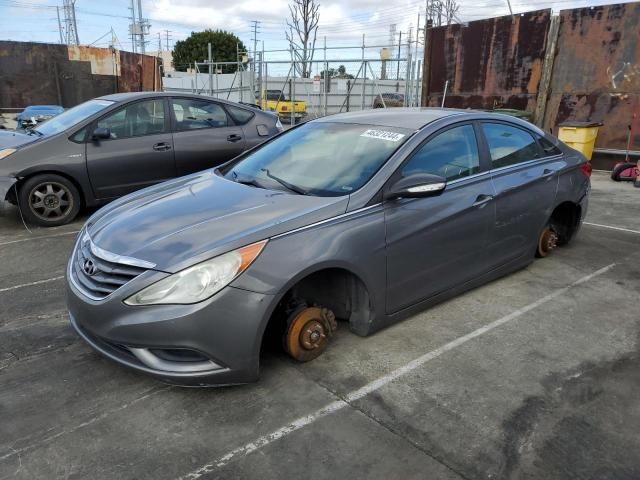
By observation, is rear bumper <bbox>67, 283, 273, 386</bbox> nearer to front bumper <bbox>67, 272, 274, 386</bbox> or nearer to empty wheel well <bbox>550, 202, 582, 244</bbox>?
front bumper <bbox>67, 272, 274, 386</bbox>

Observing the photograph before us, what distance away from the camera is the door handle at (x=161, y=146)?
6.49 metres

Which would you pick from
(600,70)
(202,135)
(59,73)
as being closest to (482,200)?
(202,135)

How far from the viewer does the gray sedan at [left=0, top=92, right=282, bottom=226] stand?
5.92 m

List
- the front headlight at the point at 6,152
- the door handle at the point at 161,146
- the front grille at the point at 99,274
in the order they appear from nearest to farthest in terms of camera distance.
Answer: the front grille at the point at 99,274, the front headlight at the point at 6,152, the door handle at the point at 161,146

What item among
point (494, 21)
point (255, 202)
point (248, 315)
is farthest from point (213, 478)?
point (494, 21)

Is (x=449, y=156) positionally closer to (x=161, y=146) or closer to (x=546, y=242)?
(x=546, y=242)

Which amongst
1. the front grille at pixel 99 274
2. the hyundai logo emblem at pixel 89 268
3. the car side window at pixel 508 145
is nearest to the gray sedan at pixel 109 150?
the front grille at pixel 99 274

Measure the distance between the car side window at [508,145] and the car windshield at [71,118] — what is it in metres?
4.66

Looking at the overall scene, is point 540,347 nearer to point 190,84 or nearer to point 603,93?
point 603,93

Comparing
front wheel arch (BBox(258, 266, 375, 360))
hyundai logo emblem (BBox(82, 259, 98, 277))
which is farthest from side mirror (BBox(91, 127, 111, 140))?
front wheel arch (BBox(258, 266, 375, 360))

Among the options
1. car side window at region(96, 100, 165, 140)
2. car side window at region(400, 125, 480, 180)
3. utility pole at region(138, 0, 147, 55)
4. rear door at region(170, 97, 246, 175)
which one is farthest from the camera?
utility pole at region(138, 0, 147, 55)

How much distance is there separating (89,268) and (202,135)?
424 centimetres

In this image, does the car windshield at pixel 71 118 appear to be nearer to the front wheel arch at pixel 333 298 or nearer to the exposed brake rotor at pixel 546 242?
the front wheel arch at pixel 333 298

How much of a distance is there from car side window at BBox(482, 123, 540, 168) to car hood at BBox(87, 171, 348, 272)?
1633 millimetres
